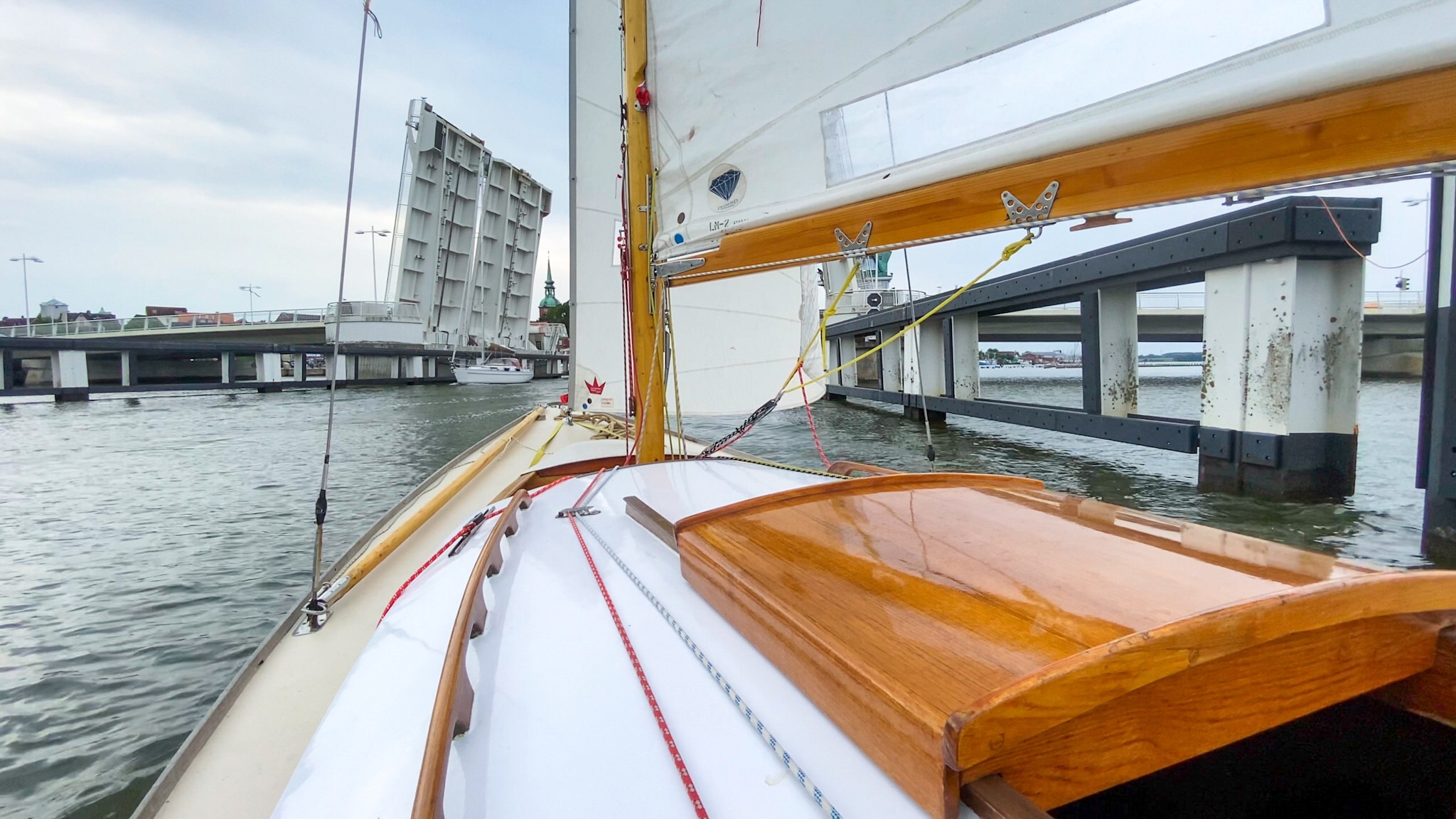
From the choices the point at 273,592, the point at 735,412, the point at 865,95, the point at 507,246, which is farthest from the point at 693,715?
the point at 507,246

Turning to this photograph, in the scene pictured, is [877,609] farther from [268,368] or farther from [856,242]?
[268,368]

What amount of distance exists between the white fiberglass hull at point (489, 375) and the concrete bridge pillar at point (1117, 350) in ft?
108

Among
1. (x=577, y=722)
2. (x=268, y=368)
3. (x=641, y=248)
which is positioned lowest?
(x=577, y=722)

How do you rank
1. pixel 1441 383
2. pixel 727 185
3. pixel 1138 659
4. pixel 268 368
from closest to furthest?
pixel 1138 659, pixel 727 185, pixel 1441 383, pixel 268 368

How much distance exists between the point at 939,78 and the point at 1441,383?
176 inches

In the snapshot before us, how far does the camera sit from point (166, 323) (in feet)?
105

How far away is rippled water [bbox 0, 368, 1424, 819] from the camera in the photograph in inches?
113

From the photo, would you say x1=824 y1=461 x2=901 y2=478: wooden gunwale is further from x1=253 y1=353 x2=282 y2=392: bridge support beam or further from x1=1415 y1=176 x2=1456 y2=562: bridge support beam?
x1=253 y1=353 x2=282 y2=392: bridge support beam

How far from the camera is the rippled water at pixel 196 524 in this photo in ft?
9.45

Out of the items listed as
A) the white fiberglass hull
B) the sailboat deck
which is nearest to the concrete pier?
the sailboat deck

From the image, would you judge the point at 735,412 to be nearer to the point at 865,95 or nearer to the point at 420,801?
the point at 865,95

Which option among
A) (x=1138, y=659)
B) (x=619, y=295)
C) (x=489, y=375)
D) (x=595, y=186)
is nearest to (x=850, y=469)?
(x=1138, y=659)

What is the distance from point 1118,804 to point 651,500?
1.75m

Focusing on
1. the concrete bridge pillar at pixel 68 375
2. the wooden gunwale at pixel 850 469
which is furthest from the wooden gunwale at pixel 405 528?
the concrete bridge pillar at pixel 68 375
